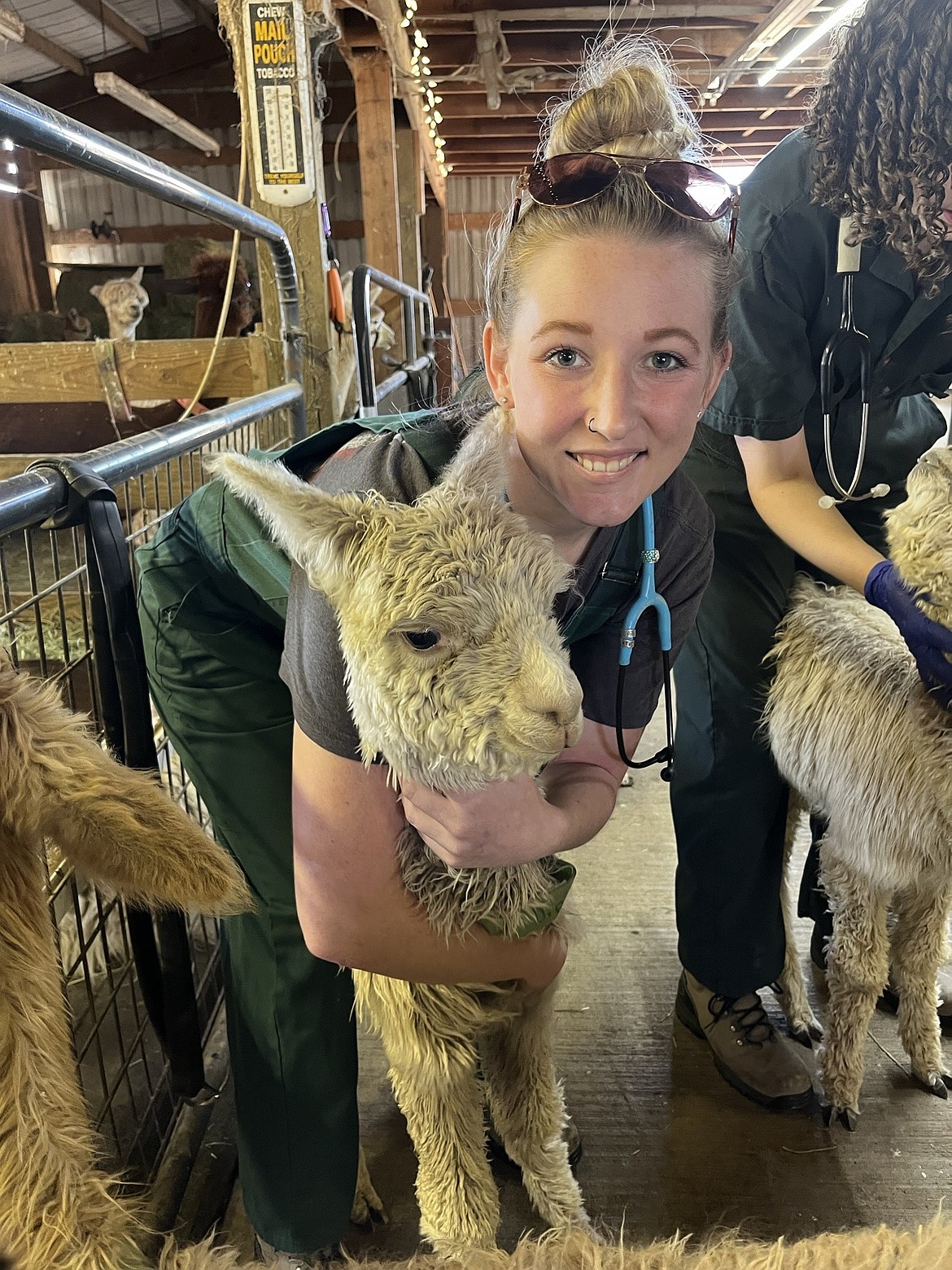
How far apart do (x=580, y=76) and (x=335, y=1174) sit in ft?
5.56

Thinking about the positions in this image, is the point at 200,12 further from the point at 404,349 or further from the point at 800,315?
the point at 800,315

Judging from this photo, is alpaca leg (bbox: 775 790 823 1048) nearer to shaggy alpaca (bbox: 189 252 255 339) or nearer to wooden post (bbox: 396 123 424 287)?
Result: shaggy alpaca (bbox: 189 252 255 339)

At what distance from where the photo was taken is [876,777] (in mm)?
1581

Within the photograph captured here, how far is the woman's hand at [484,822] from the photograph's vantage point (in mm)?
917

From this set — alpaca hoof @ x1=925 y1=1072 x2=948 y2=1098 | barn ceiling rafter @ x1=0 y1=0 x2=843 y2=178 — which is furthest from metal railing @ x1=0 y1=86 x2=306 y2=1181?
barn ceiling rafter @ x1=0 y1=0 x2=843 y2=178

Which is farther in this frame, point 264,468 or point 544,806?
point 544,806

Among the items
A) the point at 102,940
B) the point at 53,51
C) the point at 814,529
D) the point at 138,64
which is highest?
the point at 138,64

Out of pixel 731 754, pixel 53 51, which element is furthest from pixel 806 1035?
pixel 53 51

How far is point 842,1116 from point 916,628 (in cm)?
114

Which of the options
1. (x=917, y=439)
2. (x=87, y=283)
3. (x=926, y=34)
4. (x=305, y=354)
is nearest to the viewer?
(x=926, y=34)

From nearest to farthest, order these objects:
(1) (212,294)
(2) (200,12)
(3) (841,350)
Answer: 1. (3) (841,350)
2. (1) (212,294)
3. (2) (200,12)

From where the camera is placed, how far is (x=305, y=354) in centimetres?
319

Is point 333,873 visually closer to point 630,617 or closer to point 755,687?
point 630,617

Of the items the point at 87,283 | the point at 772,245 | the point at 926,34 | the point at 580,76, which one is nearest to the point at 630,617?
the point at 580,76
